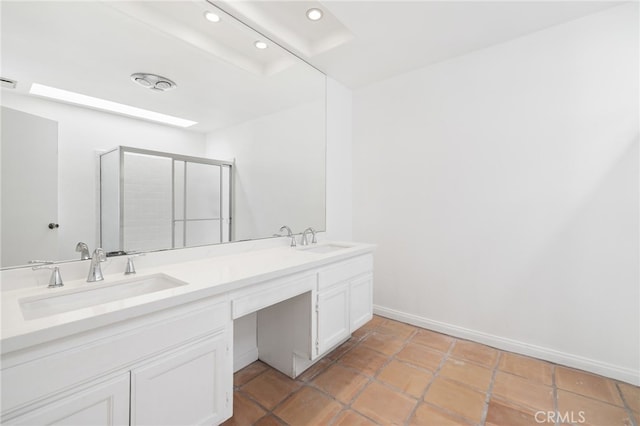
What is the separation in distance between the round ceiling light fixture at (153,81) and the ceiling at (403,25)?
2.21 ft

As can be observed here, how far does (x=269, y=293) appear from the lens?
1.49 metres

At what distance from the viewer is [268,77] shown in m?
2.35

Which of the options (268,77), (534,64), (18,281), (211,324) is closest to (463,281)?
(534,64)

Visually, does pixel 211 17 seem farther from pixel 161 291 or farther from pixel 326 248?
pixel 326 248

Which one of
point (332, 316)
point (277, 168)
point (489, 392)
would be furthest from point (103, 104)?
point (489, 392)

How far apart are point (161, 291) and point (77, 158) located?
801 mm

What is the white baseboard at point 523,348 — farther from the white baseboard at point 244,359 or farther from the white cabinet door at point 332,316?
the white baseboard at point 244,359

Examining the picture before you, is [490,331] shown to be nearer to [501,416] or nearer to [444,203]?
[501,416]

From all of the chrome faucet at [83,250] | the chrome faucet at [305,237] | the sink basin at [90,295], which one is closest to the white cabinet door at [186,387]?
the sink basin at [90,295]

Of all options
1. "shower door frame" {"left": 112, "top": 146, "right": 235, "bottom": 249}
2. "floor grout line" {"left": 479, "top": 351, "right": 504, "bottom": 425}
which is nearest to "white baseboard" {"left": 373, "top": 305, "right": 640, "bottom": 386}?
"floor grout line" {"left": 479, "top": 351, "right": 504, "bottom": 425}

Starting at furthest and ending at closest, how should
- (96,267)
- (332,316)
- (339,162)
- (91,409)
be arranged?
(339,162) < (332,316) < (96,267) < (91,409)

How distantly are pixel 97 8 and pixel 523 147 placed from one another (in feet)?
9.54

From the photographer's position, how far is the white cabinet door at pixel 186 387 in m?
1.01

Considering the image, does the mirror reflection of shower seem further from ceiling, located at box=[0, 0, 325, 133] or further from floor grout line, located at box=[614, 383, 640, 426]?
floor grout line, located at box=[614, 383, 640, 426]
